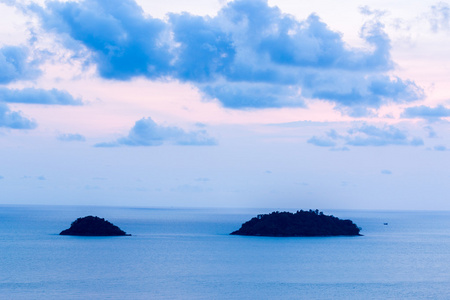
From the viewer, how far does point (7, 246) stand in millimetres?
144750

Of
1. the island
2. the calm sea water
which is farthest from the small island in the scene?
the island

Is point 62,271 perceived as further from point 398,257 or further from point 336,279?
point 398,257

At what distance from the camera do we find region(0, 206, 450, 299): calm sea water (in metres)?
84.9

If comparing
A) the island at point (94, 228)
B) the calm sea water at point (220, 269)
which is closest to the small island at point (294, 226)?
the calm sea water at point (220, 269)

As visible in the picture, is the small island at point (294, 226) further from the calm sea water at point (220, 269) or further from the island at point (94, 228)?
the island at point (94, 228)

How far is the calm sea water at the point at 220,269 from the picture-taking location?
3342 inches

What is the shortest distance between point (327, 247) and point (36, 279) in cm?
7135

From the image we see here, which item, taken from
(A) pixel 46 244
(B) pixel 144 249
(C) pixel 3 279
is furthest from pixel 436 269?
(A) pixel 46 244

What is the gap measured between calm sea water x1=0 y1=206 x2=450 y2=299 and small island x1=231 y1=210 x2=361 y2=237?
20.4 feet

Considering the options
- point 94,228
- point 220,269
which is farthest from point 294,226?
point 220,269

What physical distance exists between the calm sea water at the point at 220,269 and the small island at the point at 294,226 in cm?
621

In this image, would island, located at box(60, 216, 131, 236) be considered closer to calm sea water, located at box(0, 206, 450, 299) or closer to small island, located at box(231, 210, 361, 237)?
calm sea water, located at box(0, 206, 450, 299)

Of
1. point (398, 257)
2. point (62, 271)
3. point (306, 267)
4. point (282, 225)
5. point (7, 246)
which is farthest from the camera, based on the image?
point (282, 225)

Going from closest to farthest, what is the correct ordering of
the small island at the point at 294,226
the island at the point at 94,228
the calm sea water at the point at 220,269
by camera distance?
the calm sea water at the point at 220,269 < the island at the point at 94,228 < the small island at the point at 294,226
